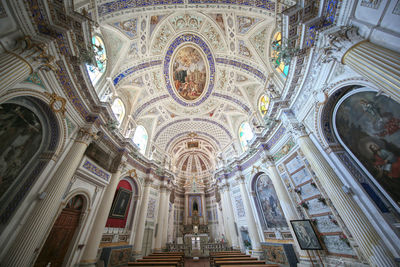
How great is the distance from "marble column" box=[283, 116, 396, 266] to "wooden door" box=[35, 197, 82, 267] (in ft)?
35.3

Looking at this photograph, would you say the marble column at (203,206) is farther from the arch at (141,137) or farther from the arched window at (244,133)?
the arch at (141,137)

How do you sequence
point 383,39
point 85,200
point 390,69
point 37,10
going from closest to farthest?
point 390,69
point 383,39
point 37,10
point 85,200

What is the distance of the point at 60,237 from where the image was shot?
229 inches

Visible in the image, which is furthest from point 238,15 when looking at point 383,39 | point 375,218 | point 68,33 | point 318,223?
point 318,223

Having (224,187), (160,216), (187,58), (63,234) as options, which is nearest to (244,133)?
(224,187)

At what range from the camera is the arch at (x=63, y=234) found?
529 centimetres

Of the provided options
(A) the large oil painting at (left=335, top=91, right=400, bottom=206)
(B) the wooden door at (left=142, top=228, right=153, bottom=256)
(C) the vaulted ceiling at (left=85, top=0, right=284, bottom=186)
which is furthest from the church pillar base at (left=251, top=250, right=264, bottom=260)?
(B) the wooden door at (left=142, top=228, right=153, bottom=256)

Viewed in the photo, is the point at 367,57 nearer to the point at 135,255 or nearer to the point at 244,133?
the point at 244,133

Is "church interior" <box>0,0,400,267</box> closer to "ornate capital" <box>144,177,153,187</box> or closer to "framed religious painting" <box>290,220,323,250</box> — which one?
"framed religious painting" <box>290,220,323,250</box>

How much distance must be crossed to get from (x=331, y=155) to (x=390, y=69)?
342 centimetres

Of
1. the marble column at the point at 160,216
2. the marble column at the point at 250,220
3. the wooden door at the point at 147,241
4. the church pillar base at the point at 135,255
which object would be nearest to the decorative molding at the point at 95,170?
the church pillar base at the point at 135,255

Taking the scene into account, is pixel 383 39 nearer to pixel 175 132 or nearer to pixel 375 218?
pixel 375 218

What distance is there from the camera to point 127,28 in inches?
328

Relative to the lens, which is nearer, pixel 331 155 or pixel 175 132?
pixel 331 155
